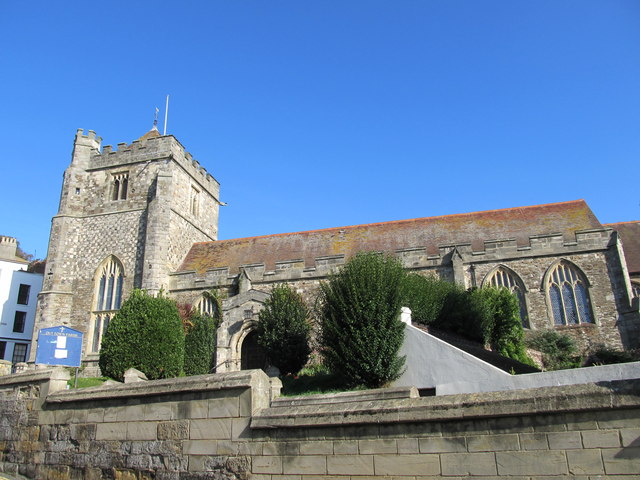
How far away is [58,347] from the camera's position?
15.3 m

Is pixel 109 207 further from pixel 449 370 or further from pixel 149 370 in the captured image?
pixel 449 370

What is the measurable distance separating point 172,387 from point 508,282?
18353 millimetres

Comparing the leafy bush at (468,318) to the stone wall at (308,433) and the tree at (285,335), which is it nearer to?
the tree at (285,335)

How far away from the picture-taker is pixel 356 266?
17.2m

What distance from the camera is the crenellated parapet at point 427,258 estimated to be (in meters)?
22.6

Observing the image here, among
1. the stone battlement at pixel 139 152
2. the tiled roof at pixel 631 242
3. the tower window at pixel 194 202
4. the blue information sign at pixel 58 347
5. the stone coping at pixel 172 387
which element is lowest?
the stone coping at pixel 172 387

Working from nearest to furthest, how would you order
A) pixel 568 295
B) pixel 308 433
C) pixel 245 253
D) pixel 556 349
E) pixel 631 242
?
pixel 308 433 → pixel 556 349 → pixel 568 295 → pixel 631 242 → pixel 245 253

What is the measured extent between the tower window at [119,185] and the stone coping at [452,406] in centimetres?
2582

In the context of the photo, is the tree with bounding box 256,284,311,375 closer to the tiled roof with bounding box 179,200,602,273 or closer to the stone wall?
the tiled roof with bounding box 179,200,602,273

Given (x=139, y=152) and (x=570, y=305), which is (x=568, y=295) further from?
(x=139, y=152)

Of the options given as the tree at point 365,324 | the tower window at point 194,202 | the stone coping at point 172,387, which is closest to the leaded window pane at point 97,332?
the tower window at point 194,202

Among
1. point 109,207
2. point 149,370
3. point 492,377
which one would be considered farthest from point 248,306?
point 109,207

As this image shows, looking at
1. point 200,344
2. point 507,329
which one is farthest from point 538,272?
point 200,344

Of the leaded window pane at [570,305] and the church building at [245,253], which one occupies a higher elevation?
the church building at [245,253]
